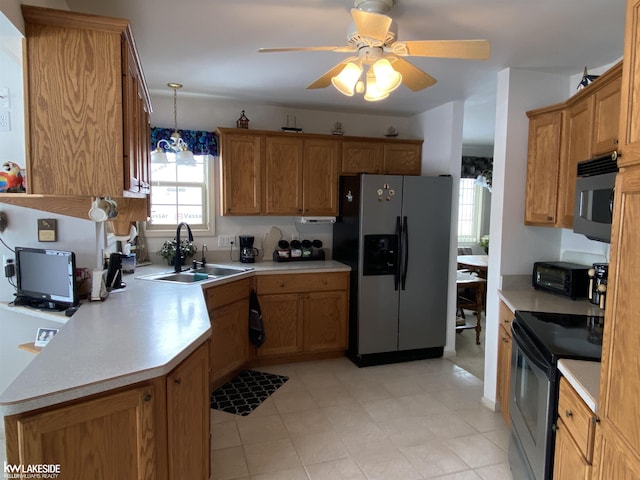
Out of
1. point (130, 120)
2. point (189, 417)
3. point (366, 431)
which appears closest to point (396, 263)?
point (366, 431)

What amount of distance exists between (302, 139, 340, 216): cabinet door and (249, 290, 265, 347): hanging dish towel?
3.29 ft

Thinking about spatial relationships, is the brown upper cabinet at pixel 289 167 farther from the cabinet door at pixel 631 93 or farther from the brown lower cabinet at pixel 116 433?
the cabinet door at pixel 631 93

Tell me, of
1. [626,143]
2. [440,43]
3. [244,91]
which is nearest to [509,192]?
[440,43]

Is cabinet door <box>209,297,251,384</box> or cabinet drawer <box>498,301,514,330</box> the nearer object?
cabinet drawer <box>498,301,514,330</box>

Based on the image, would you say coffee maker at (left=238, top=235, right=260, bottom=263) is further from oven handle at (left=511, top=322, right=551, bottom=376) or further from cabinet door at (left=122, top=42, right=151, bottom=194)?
oven handle at (left=511, top=322, right=551, bottom=376)

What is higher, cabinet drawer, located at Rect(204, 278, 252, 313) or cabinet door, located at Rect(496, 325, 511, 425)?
cabinet drawer, located at Rect(204, 278, 252, 313)

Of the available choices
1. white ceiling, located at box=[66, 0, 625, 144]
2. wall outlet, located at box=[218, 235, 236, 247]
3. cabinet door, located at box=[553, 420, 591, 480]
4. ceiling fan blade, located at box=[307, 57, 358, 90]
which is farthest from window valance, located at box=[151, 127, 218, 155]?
cabinet door, located at box=[553, 420, 591, 480]

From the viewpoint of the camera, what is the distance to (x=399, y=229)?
3688mm

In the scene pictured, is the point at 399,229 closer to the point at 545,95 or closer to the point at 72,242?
the point at 545,95

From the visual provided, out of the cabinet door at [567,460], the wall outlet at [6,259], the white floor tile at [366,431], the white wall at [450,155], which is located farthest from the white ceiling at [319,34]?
the white floor tile at [366,431]

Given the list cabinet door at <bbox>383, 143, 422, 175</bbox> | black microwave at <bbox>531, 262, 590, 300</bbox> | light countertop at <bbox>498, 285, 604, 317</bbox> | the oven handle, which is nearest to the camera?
the oven handle

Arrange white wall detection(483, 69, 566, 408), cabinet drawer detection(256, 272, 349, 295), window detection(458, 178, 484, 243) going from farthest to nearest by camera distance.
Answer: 1. window detection(458, 178, 484, 243)
2. cabinet drawer detection(256, 272, 349, 295)
3. white wall detection(483, 69, 566, 408)

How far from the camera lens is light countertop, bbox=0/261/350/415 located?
4.26 feet

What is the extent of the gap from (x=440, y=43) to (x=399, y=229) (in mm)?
2084
